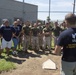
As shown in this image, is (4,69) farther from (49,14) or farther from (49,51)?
(49,14)

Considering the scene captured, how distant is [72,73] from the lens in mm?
4965

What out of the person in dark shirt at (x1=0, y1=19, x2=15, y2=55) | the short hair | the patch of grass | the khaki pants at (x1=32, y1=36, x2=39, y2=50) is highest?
the short hair

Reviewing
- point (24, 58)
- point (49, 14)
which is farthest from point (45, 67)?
point (49, 14)

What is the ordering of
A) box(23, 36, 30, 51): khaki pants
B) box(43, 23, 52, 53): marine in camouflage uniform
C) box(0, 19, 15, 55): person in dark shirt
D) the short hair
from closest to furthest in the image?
the short hair, box(0, 19, 15, 55): person in dark shirt, box(23, 36, 30, 51): khaki pants, box(43, 23, 52, 53): marine in camouflage uniform

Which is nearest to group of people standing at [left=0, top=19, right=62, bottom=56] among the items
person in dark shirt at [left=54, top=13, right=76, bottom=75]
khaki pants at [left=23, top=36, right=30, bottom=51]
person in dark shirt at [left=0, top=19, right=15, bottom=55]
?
khaki pants at [left=23, top=36, right=30, bottom=51]

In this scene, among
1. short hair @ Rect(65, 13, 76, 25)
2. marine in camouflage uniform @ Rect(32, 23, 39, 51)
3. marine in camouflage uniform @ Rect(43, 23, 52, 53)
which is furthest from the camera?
marine in camouflage uniform @ Rect(43, 23, 52, 53)

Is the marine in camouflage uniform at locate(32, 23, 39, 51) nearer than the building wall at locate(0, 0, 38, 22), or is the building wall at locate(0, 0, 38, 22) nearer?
the marine in camouflage uniform at locate(32, 23, 39, 51)

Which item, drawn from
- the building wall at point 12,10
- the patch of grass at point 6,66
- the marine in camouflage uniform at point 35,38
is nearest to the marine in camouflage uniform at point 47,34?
the marine in camouflage uniform at point 35,38

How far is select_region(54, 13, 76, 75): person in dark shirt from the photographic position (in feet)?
15.6

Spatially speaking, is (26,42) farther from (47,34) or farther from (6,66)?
(6,66)

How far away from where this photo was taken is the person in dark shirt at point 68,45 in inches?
187

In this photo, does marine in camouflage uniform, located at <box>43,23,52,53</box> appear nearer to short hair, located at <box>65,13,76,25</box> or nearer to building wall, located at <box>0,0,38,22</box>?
short hair, located at <box>65,13,76,25</box>

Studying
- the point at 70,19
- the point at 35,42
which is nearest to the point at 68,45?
the point at 70,19

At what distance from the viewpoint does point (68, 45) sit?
4.84 m
